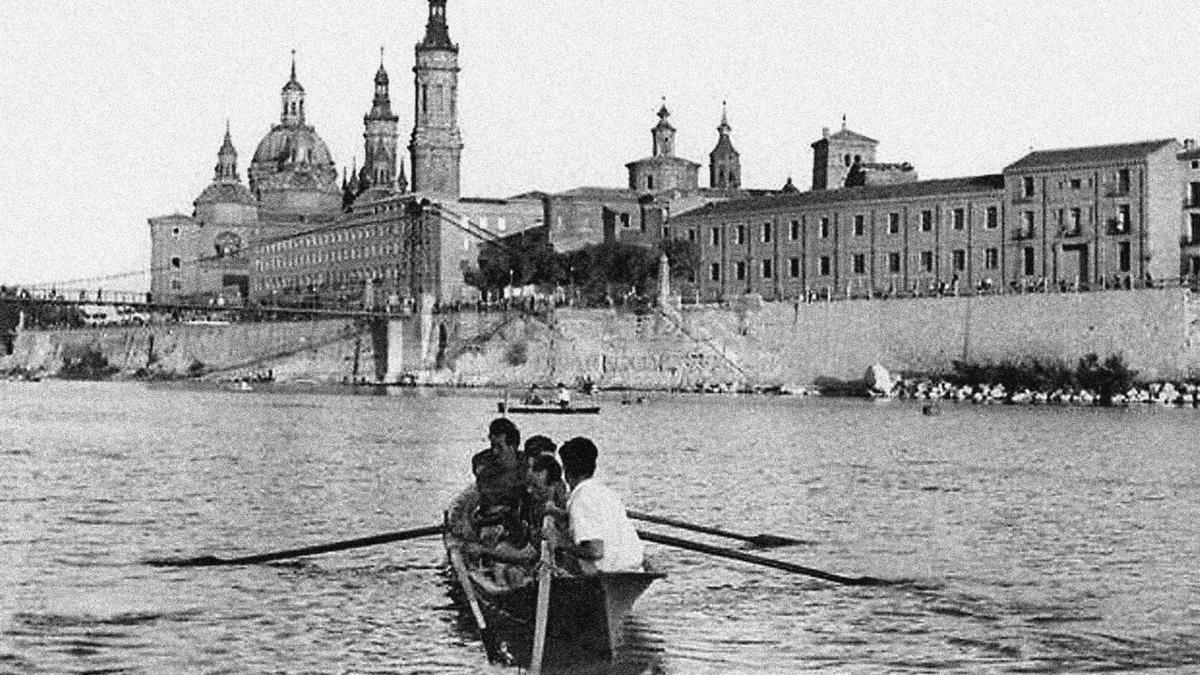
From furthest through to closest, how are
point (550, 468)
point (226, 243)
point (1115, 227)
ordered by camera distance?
point (226, 243) → point (1115, 227) → point (550, 468)

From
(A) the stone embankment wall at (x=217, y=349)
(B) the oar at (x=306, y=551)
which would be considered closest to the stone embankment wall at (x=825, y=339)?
(A) the stone embankment wall at (x=217, y=349)

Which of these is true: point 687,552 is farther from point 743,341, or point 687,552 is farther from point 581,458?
point 743,341

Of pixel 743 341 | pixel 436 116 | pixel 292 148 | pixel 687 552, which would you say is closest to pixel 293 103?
pixel 292 148

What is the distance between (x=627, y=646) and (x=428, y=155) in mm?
127571

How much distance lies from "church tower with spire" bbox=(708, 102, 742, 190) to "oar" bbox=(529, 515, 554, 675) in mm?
134357

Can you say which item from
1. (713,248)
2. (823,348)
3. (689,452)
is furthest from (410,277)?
(689,452)

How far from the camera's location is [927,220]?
8769 cm

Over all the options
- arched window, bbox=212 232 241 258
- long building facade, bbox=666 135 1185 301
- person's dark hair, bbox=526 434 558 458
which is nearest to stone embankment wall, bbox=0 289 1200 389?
long building facade, bbox=666 135 1185 301

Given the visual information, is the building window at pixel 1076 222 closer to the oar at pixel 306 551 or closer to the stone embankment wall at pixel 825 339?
the stone embankment wall at pixel 825 339

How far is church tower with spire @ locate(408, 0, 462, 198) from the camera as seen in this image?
142250 millimetres

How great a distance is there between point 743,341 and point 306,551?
73258mm

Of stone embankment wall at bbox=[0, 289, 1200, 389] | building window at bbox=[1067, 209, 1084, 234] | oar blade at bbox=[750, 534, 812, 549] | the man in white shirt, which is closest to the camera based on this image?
the man in white shirt

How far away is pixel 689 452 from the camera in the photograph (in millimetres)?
47281

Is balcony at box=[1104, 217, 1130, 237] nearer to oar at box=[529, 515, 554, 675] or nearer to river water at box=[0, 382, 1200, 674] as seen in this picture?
river water at box=[0, 382, 1200, 674]
